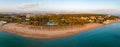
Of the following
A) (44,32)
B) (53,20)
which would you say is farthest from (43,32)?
(53,20)

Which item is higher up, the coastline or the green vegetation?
the green vegetation

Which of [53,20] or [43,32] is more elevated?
[53,20]

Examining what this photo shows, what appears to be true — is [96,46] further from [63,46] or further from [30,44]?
[30,44]

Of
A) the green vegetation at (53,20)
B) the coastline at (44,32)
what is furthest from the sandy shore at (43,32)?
the green vegetation at (53,20)

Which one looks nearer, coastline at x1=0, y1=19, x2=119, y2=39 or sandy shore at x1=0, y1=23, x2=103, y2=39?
coastline at x1=0, y1=19, x2=119, y2=39

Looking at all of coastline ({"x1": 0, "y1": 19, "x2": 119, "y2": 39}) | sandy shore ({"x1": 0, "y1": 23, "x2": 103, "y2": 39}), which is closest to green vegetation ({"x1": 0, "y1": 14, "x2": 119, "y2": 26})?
sandy shore ({"x1": 0, "y1": 23, "x2": 103, "y2": 39})

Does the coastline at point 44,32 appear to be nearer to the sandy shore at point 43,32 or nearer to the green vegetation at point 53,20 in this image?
the sandy shore at point 43,32

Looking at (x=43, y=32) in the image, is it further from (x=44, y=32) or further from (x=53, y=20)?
(x=53, y=20)

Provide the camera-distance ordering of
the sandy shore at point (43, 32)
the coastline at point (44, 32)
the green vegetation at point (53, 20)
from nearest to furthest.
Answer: the coastline at point (44, 32)
the sandy shore at point (43, 32)
the green vegetation at point (53, 20)

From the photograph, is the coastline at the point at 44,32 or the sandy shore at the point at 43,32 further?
the sandy shore at the point at 43,32

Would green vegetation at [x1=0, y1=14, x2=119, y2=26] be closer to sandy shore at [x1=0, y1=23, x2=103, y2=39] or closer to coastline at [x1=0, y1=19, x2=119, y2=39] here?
sandy shore at [x1=0, y1=23, x2=103, y2=39]

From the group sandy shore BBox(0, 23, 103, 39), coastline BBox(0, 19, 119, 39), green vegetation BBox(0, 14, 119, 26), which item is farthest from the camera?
green vegetation BBox(0, 14, 119, 26)
